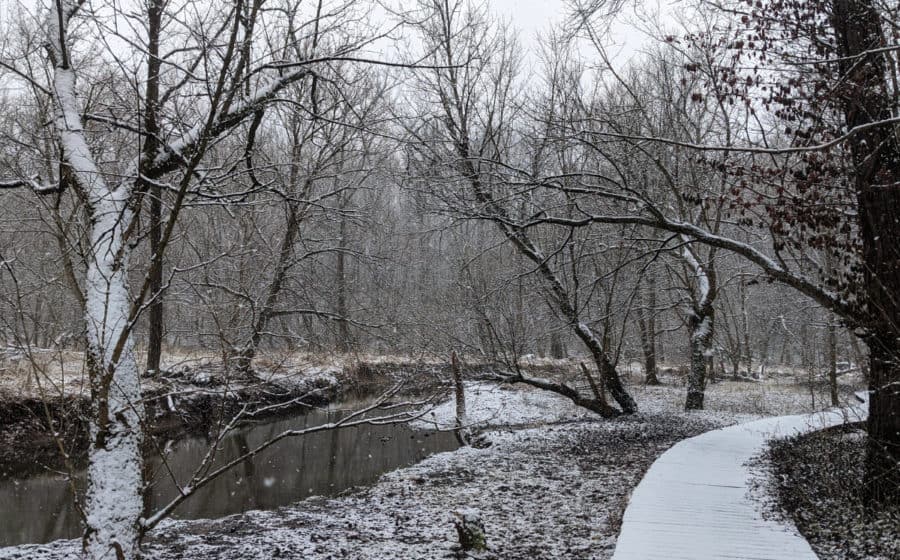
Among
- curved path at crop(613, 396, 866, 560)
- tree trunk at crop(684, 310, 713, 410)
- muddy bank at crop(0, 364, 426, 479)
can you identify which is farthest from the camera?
tree trunk at crop(684, 310, 713, 410)

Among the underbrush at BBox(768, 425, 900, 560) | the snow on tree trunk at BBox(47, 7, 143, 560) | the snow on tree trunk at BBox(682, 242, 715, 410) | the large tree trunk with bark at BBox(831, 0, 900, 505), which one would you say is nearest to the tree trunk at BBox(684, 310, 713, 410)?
the snow on tree trunk at BBox(682, 242, 715, 410)

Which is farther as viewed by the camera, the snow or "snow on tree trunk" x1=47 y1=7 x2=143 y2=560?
the snow

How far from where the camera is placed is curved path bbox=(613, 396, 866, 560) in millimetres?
5012

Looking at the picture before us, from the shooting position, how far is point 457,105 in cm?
1501

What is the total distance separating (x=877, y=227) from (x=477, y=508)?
17.1ft

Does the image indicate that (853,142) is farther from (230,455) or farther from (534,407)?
(534,407)

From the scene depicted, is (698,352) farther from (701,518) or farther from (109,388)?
(109,388)

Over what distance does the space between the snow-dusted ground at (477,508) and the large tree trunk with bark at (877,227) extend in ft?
8.52

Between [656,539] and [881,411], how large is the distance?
2.79 meters

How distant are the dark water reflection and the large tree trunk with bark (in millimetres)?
6727

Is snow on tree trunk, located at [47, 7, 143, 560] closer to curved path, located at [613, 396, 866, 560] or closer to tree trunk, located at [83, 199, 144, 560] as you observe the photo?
tree trunk, located at [83, 199, 144, 560]

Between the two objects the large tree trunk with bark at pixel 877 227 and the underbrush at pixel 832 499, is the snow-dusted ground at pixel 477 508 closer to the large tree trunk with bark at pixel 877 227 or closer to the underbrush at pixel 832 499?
the underbrush at pixel 832 499

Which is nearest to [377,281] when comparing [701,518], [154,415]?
[154,415]

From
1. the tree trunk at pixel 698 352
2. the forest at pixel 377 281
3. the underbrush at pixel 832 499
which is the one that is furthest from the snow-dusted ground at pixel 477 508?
the tree trunk at pixel 698 352
